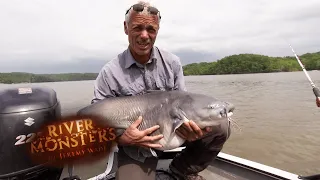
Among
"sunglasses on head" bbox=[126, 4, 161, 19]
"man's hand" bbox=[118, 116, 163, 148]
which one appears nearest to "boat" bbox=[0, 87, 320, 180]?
"man's hand" bbox=[118, 116, 163, 148]

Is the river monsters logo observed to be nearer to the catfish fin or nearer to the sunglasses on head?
the catfish fin

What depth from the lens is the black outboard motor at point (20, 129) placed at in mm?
2666

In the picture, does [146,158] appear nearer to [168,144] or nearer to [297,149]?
[168,144]

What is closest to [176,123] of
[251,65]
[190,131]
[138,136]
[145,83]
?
[190,131]

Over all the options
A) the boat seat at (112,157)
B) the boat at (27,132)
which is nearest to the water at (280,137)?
the boat at (27,132)

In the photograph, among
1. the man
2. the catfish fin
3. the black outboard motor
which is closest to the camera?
the catfish fin

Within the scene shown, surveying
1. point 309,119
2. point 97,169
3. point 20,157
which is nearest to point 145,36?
point 20,157

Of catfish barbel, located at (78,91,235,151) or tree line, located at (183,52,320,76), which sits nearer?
catfish barbel, located at (78,91,235,151)

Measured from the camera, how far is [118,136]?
2.64 metres

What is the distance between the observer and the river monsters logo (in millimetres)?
2486

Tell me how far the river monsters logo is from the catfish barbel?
0.31 feet

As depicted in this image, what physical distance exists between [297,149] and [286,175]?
15.0 ft

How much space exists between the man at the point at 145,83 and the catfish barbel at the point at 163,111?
0.37ft

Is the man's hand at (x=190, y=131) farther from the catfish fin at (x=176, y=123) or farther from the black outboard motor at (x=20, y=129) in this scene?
the black outboard motor at (x=20, y=129)
